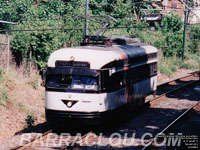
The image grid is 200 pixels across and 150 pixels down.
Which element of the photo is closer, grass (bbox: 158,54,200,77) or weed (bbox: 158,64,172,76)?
weed (bbox: 158,64,172,76)

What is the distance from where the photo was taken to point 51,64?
40.9ft

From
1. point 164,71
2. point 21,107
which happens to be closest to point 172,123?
point 21,107

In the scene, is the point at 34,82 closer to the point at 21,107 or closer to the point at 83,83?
the point at 21,107

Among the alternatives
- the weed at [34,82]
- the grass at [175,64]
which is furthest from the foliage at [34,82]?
the grass at [175,64]

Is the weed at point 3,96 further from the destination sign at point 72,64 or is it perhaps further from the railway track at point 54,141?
the destination sign at point 72,64

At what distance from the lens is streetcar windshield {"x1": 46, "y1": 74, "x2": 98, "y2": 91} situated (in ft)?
39.1

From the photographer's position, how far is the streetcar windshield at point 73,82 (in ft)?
39.1

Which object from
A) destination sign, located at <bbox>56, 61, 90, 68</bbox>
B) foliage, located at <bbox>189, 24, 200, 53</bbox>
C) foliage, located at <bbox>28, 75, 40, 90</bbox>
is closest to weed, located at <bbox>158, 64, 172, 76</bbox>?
foliage, located at <bbox>189, 24, 200, 53</bbox>

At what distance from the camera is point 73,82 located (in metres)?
12.0

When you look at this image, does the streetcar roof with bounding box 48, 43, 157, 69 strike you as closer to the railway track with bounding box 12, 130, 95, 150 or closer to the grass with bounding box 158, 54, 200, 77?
the railway track with bounding box 12, 130, 95, 150

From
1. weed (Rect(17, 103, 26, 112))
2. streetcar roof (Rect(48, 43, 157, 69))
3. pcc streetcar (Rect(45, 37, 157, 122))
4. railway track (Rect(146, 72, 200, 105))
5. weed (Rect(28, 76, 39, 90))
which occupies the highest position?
streetcar roof (Rect(48, 43, 157, 69))

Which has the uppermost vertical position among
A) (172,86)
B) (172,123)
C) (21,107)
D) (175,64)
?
(21,107)

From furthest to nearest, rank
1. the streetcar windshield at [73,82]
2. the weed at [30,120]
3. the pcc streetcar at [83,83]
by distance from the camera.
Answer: the weed at [30,120], the streetcar windshield at [73,82], the pcc streetcar at [83,83]

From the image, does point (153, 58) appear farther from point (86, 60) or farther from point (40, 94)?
point (86, 60)
